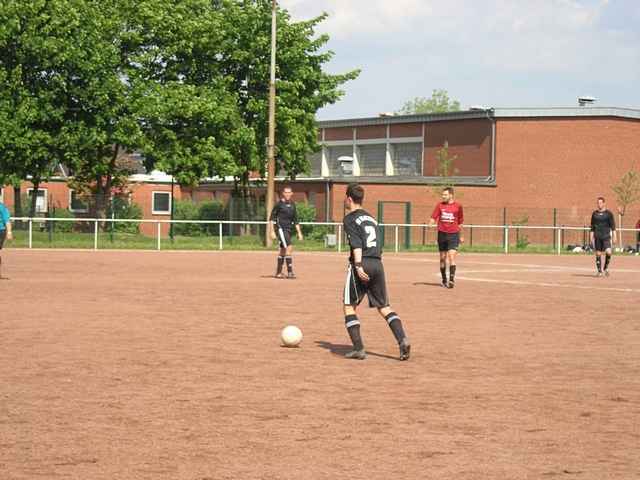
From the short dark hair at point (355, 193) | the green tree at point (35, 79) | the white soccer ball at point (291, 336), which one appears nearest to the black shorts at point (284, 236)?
the white soccer ball at point (291, 336)

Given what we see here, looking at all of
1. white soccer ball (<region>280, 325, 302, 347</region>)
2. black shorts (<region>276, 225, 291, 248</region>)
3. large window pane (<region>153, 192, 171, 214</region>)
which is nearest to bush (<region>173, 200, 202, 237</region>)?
large window pane (<region>153, 192, 171, 214</region>)

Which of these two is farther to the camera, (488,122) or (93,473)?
(488,122)

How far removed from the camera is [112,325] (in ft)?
47.4

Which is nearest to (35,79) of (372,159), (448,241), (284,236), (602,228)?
(284,236)

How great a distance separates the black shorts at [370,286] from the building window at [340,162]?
54.3 metres

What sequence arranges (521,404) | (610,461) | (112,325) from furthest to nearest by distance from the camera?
(112,325)
(521,404)
(610,461)

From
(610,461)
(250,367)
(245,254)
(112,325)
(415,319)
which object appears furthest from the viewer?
(245,254)

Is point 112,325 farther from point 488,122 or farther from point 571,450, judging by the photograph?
point 488,122

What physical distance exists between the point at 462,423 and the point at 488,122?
50.3 metres

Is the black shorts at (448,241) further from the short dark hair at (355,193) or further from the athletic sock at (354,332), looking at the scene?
the short dark hair at (355,193)

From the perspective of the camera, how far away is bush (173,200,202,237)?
4350cm

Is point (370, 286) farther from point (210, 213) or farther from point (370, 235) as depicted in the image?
point (210, 213)

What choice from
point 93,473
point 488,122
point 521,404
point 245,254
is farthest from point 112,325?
point 488,122

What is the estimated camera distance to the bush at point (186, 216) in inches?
1713
